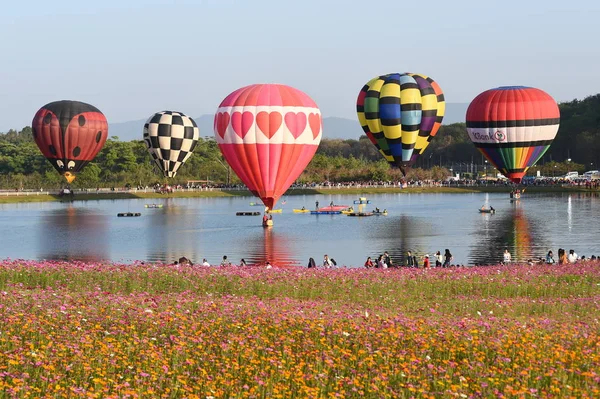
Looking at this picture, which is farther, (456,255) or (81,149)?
(81,149)

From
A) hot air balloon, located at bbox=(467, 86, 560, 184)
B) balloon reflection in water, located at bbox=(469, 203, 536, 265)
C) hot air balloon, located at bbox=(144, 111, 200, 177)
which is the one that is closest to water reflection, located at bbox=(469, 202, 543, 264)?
balloon reflection in water, located at bbox=(469, 203, 536, 265)

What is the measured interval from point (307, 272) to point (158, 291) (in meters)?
6.04

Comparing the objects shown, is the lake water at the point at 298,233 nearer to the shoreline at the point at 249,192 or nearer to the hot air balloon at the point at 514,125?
the hot air balloon at the point at 514,125

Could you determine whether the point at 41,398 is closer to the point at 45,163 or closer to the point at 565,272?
the point at 565,272

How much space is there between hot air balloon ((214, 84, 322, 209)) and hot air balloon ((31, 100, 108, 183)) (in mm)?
47649

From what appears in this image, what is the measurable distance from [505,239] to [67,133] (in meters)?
63.6

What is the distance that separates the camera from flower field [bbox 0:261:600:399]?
1553 centimetres

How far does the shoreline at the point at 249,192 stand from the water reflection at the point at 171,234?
29.5m

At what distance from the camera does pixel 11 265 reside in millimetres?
32469

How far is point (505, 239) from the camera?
71.6 metres

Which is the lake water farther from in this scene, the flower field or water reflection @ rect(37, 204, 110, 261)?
the flower field

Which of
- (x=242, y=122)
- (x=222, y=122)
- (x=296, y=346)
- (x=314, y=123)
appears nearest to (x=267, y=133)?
(x=242, y=122)

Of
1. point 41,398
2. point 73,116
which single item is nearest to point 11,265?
point 41,398

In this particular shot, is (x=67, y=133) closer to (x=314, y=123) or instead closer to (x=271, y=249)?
(x=314, y=123)
